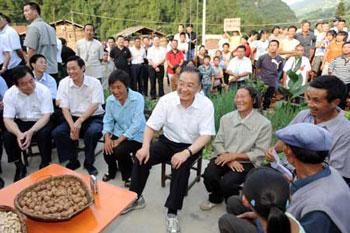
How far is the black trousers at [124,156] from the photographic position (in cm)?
274

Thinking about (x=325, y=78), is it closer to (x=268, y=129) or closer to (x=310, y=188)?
(x=268, y=129)

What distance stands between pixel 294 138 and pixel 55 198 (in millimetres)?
1369

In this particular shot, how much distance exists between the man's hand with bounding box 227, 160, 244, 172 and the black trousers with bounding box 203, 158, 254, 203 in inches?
1.1

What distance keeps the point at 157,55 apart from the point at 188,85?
460 centimetres

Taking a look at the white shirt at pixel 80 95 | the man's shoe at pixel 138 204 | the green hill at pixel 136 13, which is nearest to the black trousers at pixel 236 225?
the man's shoe at pixel 138 204

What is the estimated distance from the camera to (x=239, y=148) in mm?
2467

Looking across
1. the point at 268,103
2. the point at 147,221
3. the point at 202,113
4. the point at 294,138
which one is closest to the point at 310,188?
the point at 294,138

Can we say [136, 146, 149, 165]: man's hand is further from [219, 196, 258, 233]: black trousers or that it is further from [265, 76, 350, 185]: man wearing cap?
[265, 76, 350, 185]: man wearing cap

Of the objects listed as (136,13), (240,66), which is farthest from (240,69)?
(136,13)

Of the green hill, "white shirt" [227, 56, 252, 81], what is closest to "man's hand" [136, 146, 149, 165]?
"white shirt" [227, 56, 252, 81]

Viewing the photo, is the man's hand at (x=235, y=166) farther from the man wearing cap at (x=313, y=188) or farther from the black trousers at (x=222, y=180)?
the man wearing cap at (x=313, y=188)

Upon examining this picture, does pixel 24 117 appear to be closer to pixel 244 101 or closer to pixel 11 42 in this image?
pixel 11 42

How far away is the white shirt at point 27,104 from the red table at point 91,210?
3.60 feet

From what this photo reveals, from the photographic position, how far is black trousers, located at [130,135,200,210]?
2258mm
